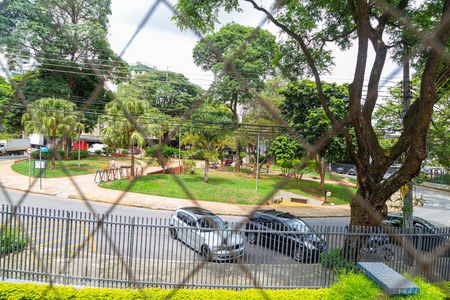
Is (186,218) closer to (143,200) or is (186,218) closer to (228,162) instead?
(143,200)

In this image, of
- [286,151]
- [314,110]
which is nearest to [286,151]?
[286,151]

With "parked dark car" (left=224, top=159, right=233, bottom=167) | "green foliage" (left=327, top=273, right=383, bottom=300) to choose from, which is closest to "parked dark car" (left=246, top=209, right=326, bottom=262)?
"green foliage" (left=327, top=273, right=383, bottom=300)

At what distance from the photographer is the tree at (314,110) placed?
7.07 metres

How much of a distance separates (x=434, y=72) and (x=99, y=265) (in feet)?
10.2

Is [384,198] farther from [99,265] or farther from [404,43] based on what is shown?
[99,265]

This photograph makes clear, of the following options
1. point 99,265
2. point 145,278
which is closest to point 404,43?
point 145,278

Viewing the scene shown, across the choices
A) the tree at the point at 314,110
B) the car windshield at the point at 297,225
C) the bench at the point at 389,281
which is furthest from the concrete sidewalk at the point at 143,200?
the bench at the point at 389,281

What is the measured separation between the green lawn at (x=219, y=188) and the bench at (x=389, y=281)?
17.9 feet

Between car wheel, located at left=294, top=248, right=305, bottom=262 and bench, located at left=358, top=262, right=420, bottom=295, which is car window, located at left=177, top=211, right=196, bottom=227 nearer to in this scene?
car wheel, located at left=294, top=248, right=305, bottom=262

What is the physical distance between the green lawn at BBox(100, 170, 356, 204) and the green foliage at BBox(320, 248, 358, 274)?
441 centimetres

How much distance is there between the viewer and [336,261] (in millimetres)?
2926

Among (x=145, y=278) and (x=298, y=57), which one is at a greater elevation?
(x=298, y=57)

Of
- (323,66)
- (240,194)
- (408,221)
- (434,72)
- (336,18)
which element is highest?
(336,18)

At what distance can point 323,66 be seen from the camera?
3.78 metres
